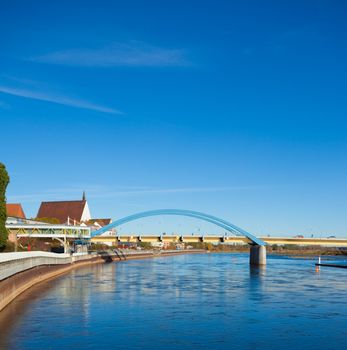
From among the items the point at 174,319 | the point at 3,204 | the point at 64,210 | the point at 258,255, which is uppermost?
the point at 64,210

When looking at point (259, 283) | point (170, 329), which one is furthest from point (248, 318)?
point (259, 283)

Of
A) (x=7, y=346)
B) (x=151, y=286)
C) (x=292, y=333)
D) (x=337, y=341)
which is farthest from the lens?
(x=151, y=286)

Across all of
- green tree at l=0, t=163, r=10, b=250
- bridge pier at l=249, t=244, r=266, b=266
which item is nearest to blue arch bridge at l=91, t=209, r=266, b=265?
bridge pier at l=249, t=244, r=266, b=266

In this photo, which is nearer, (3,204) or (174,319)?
(174,319)

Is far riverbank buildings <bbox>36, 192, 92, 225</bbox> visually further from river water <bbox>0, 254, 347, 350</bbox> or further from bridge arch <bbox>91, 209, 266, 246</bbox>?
river water <bbox>0, 254, 347, 350</bbox>

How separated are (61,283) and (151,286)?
346 inches

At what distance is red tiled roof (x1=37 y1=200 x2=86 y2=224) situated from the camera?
160 m

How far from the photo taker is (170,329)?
24.5m

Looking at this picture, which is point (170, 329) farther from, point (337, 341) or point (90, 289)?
point (90, 289)

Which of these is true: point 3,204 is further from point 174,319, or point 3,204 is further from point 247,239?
point 247,239

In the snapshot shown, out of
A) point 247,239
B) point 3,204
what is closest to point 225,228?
point 247,239

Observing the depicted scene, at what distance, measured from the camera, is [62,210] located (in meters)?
162

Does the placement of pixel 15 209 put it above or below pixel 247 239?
above

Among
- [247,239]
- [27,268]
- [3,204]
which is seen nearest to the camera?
[27,268]
